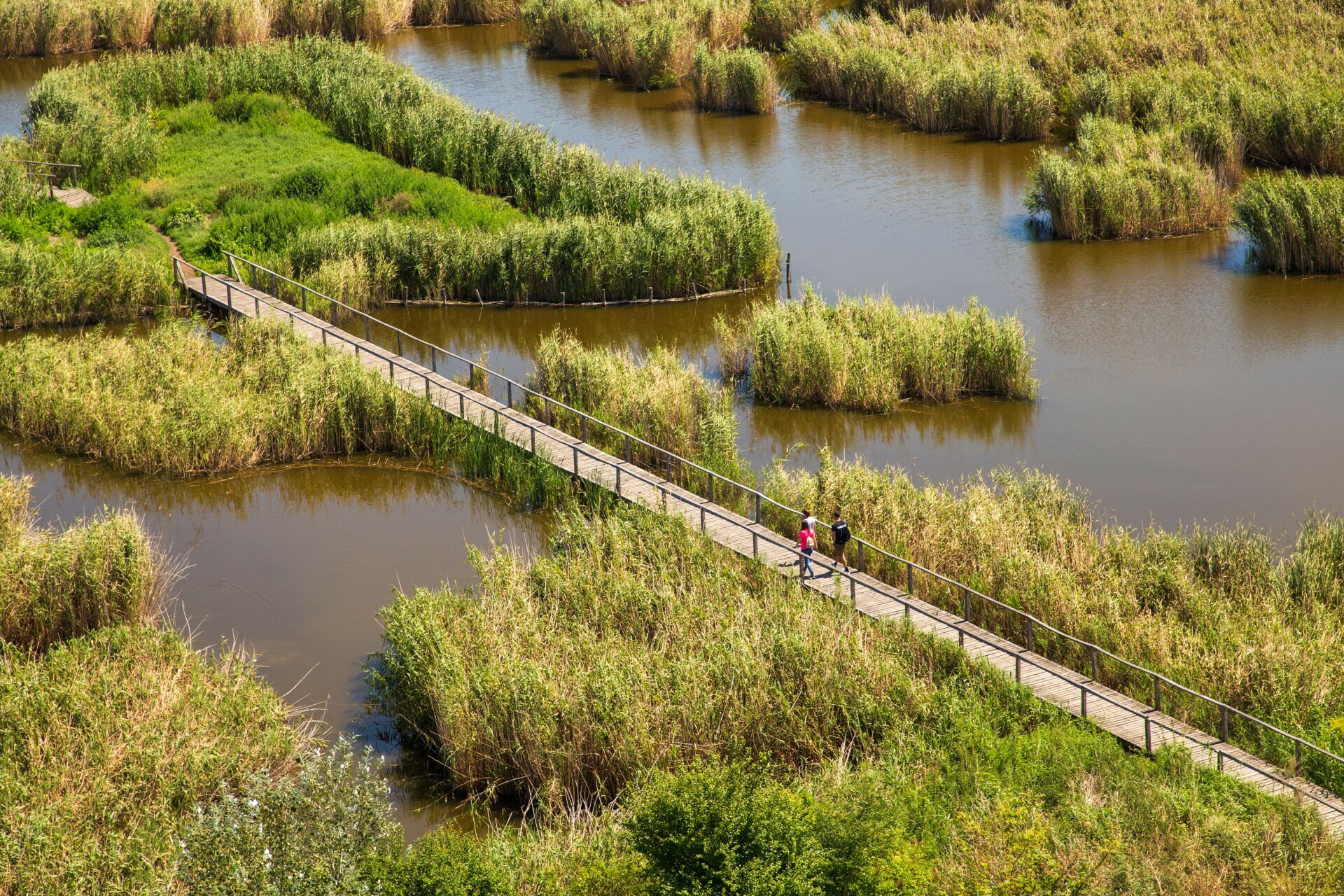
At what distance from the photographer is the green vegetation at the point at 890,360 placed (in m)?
29.0

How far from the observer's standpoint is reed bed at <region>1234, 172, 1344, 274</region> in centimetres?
3491

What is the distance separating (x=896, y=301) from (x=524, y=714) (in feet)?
63.9

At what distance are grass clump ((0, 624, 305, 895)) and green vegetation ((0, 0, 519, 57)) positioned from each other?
43.3m

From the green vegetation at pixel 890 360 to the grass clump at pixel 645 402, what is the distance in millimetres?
1598

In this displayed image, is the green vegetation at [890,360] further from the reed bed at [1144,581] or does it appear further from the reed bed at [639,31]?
the reed bed at [639,31]

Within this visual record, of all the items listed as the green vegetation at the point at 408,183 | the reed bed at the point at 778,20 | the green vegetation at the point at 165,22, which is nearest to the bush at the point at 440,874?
the green vegetation at the point at 408,183

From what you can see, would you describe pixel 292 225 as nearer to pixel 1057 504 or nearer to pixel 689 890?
pixel 1057 504

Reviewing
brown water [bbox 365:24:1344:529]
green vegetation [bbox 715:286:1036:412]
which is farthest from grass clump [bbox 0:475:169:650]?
green vegetation [bbox 715:286:1036:412]

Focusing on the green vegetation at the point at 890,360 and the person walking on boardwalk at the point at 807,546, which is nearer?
the person walking on boardwalk at the point at 807,546

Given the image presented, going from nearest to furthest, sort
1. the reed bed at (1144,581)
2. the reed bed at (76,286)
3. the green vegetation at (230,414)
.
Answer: the reed bed at (1144,581) < the green vegetation at (230,414) < the reed bed at (76,286)

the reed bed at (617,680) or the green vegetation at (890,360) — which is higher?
the green vegetation at (890,360)

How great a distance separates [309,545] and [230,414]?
3912 millimetres

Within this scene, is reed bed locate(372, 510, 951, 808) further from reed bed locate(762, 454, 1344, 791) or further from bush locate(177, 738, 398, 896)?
reed bed locate(762, 454, 1344, 791)

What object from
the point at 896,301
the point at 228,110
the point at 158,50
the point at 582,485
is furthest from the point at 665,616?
the point at 158,50
